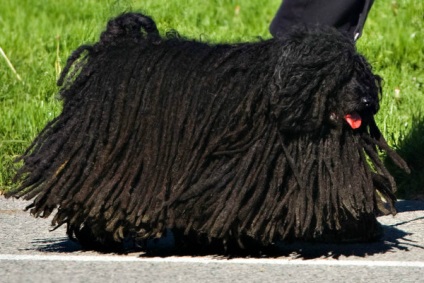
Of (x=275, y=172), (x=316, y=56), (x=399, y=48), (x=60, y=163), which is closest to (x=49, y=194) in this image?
(x=60, y=163)

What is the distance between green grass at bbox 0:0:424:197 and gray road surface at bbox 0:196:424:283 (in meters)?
1.33

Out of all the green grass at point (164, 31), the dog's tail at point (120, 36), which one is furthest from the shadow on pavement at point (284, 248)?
the green grass at point (164, 31)

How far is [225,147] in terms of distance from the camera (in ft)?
15.0

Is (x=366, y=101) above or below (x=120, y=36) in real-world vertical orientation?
below

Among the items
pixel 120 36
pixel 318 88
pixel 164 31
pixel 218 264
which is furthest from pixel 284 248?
pixel 164 31

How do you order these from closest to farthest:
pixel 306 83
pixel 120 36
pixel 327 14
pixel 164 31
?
pixel 306 83, pixel 120 36, pixel 327 14, pixel 164 31

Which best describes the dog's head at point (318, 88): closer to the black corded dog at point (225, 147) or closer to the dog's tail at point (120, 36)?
the black corded dog at point (225, 147)

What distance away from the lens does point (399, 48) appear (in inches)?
314

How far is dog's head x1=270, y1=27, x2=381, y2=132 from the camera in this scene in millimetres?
4520

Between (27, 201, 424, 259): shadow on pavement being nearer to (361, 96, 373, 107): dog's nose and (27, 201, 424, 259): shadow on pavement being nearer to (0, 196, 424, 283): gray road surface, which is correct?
(0, 196, 424, 283): gray road surface

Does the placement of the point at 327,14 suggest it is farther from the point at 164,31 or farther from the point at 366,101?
the point at 164,31

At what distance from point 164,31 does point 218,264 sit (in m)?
2.79

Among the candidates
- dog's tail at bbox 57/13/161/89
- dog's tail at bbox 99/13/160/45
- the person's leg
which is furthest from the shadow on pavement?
the person's leg

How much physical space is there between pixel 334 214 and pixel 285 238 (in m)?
0.22
